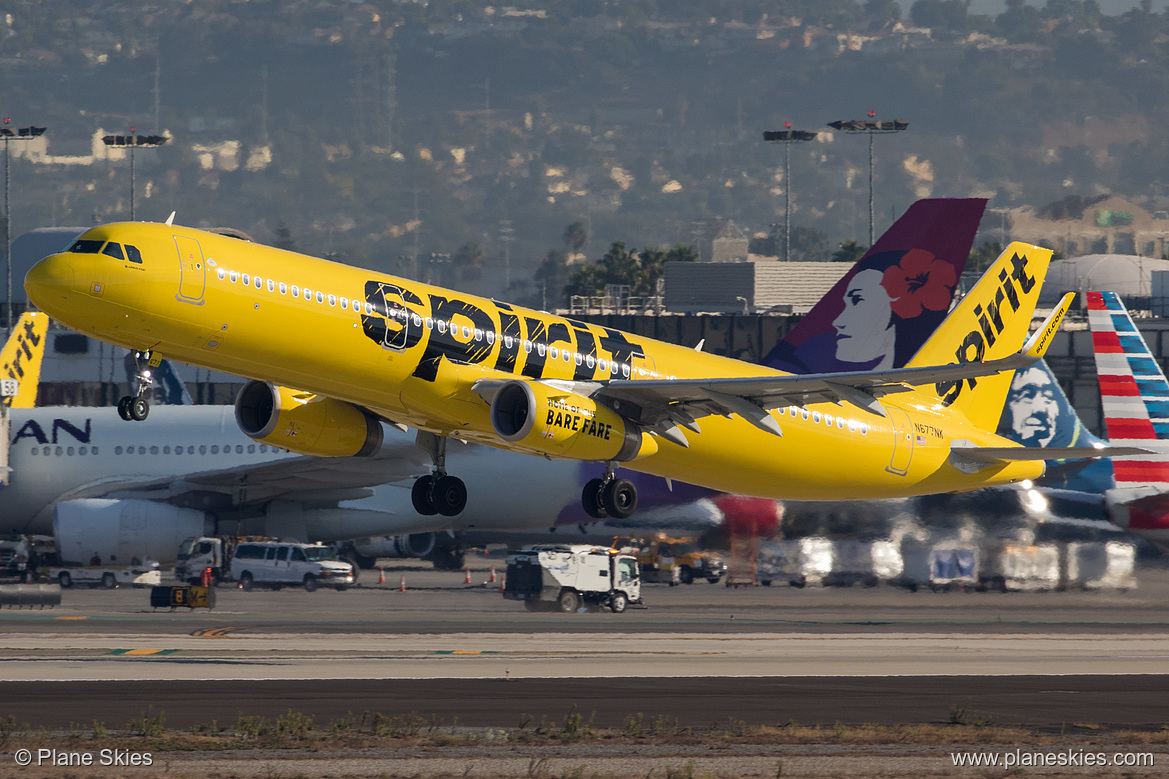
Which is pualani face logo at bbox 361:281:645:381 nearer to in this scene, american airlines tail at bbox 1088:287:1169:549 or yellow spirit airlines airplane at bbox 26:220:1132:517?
yellow spirit airlines airplane at bbox 26:220:1132:517

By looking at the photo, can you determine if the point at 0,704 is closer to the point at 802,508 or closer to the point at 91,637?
the point at 91,637

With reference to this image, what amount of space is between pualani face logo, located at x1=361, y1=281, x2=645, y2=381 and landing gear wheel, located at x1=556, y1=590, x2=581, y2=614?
78.9ft

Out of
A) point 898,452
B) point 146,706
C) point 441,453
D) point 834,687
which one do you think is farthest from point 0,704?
point 898,452

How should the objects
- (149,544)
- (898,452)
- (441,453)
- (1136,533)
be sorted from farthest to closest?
(149,544) < (1136,533) < (898,452) < (441,453)

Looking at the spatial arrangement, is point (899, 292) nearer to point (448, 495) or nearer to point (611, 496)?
point (611, 496)

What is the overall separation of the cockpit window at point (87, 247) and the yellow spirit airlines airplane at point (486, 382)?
6cm

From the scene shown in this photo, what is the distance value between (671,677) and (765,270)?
323 feet

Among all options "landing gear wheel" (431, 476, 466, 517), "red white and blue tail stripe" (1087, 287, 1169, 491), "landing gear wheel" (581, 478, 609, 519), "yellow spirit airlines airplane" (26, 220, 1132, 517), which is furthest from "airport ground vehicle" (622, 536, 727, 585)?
"landing gear wheel" (581, 478, 609, 519)

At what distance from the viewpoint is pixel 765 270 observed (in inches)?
5295

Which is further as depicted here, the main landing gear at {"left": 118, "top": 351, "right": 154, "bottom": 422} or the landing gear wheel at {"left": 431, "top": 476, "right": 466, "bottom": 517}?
the landing gear wheel at {"left": 431, "top": 476, "right": 466, "bottom": 517}

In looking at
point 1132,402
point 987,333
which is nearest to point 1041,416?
point 1132,402

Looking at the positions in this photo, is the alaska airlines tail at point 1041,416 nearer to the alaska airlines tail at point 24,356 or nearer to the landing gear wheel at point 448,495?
the landing gear wheel at point 448,495

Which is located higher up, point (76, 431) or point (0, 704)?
point (76, 431)

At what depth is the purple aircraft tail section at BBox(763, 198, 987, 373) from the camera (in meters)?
50.0
